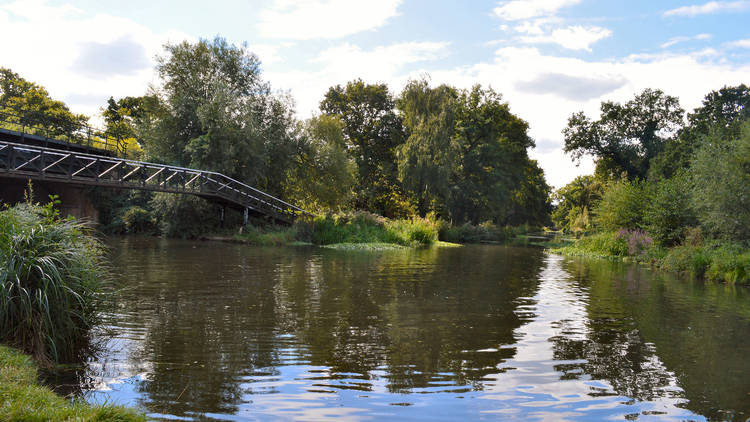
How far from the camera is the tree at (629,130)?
43438 mm

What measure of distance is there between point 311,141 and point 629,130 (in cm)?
2636

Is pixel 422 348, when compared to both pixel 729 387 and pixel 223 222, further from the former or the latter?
pixel 223 222

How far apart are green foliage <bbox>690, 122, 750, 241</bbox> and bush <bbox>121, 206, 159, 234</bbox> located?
2977 cm

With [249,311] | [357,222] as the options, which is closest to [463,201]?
[357,222]

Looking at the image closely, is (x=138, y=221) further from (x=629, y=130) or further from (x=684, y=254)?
(x=629, y=130)

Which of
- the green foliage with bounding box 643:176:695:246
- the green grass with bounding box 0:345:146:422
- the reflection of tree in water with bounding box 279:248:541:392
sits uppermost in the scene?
the green foliage with bounding box 643:176:695:246

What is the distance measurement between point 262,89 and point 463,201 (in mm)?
23659

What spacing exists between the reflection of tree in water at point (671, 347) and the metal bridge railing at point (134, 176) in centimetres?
2228

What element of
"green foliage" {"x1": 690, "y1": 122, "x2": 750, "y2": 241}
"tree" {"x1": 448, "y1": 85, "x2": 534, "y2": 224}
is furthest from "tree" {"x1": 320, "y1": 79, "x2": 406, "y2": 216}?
"green foliage" {"x1": 690, "y1": 122, "x2": 750, "y2": 241}

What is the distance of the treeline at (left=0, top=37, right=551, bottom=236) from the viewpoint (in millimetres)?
33219

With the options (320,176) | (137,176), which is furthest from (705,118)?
(137,176)

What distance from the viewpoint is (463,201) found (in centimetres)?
5262

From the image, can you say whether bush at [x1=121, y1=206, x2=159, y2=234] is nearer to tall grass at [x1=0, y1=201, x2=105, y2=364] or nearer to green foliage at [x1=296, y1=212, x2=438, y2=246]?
green foliage at [x1=296, y1=212, x2=438, y2=246]

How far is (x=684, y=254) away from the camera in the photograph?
21.4m
